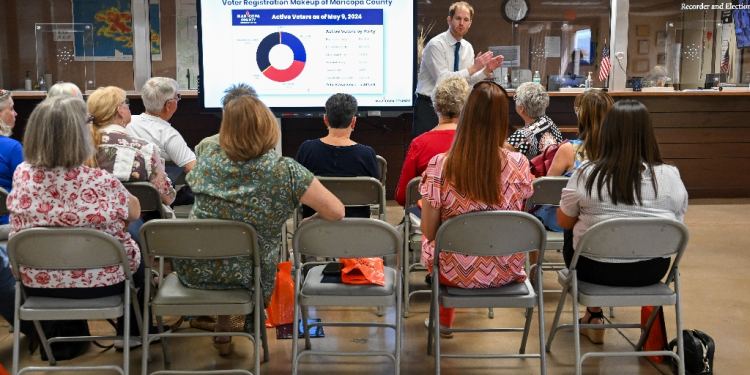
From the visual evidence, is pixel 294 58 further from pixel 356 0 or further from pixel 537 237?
pixel 537 237

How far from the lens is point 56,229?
93.4 inches

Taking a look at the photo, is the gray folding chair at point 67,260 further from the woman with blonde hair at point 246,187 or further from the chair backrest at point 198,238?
the woman with blonde hair at point 246,187

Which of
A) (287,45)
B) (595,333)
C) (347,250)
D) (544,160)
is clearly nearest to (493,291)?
(347,250)

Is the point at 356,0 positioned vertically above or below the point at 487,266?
above

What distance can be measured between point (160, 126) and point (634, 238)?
2727mm

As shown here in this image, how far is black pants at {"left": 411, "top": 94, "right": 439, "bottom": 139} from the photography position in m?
5.83

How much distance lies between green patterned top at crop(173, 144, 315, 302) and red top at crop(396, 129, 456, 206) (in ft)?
3.26

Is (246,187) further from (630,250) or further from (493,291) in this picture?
(630,250)

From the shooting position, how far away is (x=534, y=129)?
396 cm

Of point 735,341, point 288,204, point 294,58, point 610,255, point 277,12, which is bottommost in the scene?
point 735,341

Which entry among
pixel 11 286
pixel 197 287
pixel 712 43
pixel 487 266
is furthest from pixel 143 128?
pixel 712 43

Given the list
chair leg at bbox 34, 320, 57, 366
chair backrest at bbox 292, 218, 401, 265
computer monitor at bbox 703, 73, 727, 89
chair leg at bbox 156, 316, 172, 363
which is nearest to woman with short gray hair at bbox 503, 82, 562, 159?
chair backrest at bbox 292, 218, 401, 265

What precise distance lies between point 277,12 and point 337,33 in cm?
56

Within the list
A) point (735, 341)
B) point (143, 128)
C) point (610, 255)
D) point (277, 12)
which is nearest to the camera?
point (610, 255)
